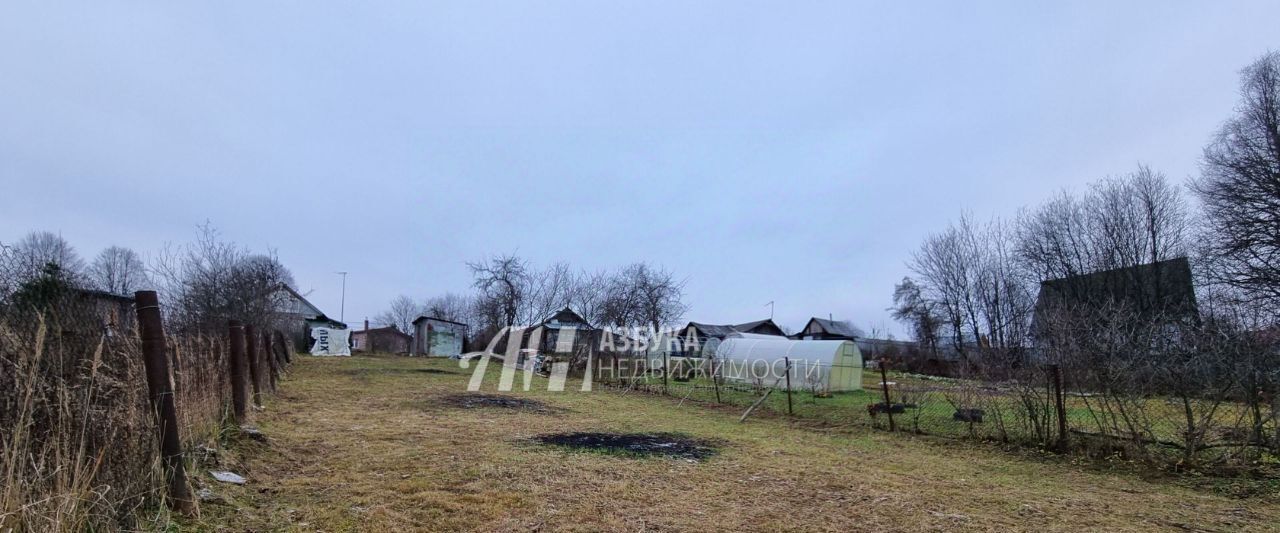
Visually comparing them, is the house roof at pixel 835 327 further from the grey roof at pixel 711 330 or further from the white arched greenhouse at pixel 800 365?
the white arched greenhouse at pixel 800 365

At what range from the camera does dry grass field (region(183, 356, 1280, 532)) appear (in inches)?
162

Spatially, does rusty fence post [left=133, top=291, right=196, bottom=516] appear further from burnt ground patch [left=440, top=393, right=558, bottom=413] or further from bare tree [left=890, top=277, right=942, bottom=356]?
bare tree [left=890, top=277, right=942, bottom=356]

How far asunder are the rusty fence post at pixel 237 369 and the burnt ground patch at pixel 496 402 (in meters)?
4.09

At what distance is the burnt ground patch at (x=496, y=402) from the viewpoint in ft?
35.2

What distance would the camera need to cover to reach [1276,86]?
2098cm

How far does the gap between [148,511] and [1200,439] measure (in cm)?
971

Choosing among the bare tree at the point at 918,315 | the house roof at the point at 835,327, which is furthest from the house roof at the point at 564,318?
the house roof at the point at 835,327

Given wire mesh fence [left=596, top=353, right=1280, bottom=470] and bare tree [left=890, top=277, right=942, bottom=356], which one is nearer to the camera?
wire mesh fence [left=596, top=353, right=1280, bottom=470]

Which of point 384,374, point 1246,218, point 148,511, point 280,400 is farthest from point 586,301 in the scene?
point 148,511

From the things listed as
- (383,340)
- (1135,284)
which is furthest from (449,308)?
(1135,284)

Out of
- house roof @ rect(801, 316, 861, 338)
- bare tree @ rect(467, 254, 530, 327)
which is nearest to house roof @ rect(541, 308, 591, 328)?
bare tree @ rect(467, 254, 530, 327)

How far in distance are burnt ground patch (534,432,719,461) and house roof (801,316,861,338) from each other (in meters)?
53.7

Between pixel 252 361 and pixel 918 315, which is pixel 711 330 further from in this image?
pixel 252 361

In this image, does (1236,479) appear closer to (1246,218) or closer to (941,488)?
(941,488)
